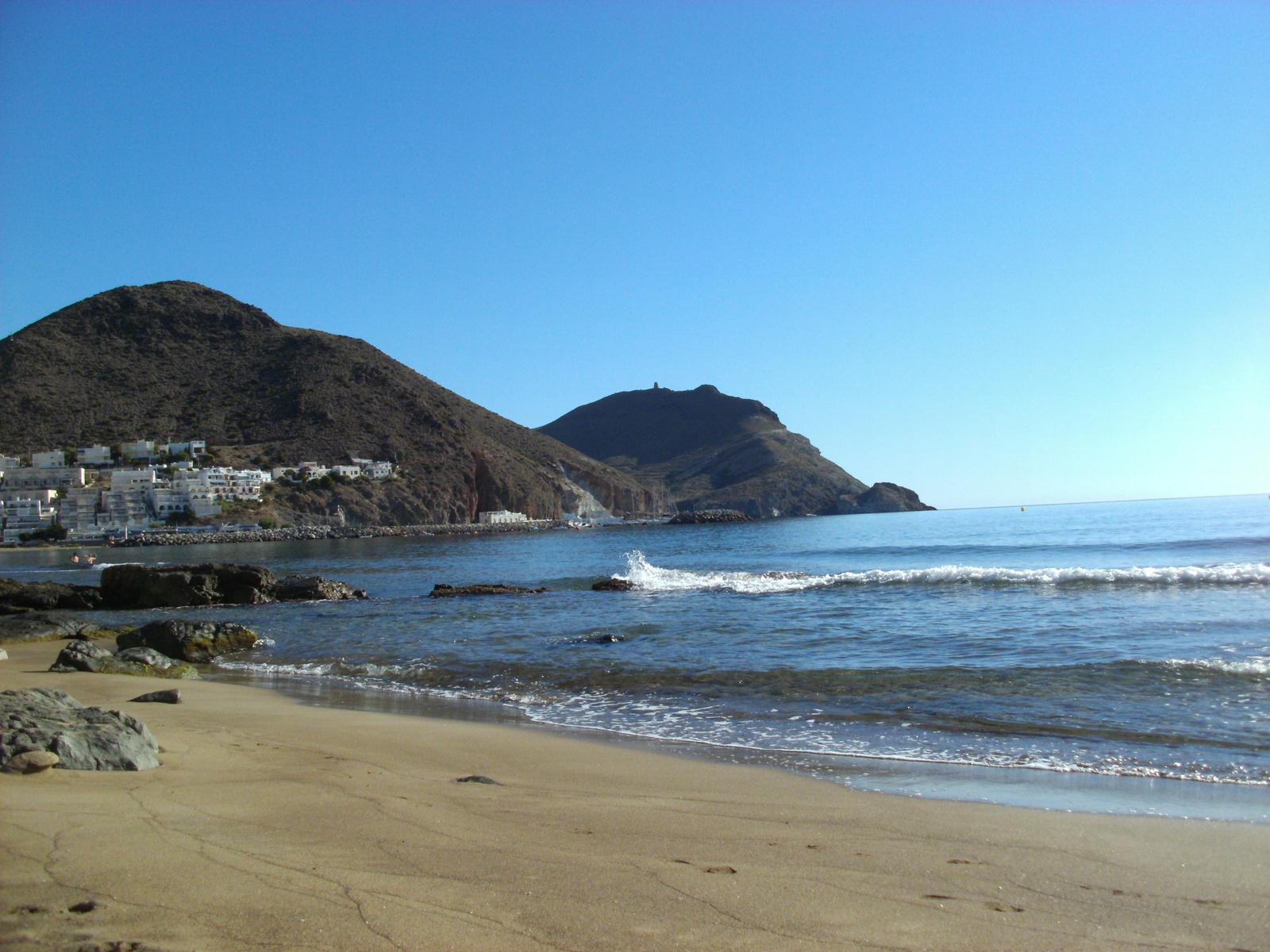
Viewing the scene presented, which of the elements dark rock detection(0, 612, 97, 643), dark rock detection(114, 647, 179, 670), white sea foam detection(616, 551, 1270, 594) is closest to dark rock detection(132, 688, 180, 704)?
dark rock detection(114, 647, 179, 670)

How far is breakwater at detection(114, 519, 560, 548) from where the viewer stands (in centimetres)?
8644

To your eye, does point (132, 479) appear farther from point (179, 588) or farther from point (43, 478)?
point (179, 588)

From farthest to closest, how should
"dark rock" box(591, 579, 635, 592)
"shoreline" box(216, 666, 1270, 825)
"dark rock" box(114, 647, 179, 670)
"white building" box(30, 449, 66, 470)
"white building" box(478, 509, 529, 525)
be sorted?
"white building" box(478, 509, 529, 525), "white building" box(30, 449, 66, 470), "dark rock" box(591, 579, 635, 592), "dark rock" box(114, 647, 179, 670), "shoreline" box(216, 666, 1270, 825)

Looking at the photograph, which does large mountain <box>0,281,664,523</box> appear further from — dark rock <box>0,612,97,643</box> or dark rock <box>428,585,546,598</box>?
dark rock <box>0,612,97,643</box>

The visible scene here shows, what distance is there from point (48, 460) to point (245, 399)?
23901 millimetres

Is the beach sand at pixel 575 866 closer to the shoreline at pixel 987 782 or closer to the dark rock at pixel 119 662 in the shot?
the shoreline at pixel 987 782

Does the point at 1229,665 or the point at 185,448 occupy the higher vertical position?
the point at 185,448

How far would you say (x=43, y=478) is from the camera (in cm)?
9781

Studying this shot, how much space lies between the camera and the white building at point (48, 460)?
99.1 metres

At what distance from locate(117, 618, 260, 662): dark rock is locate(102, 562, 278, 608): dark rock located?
1200 cm

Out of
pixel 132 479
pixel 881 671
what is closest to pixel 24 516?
pixel 132 479

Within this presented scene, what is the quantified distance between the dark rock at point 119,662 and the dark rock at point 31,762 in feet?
30.6

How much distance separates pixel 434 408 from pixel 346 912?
121m

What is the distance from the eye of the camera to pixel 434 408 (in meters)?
120
